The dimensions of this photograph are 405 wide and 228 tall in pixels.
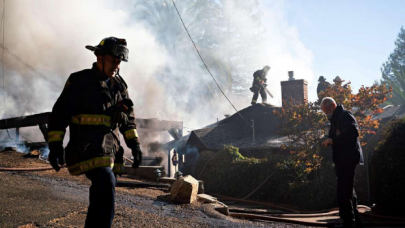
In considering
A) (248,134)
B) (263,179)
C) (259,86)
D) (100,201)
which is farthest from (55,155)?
(259,86)

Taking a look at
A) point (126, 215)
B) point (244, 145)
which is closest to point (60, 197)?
point (126, 215)

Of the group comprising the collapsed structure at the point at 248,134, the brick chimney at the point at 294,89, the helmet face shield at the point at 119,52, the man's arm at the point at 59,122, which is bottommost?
the man's arm at the point at 59,122

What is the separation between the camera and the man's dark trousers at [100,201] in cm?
308

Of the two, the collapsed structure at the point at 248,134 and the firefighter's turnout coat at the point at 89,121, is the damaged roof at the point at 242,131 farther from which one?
the firefighter's turnout coat at the point at 89,121

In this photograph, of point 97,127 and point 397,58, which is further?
point 397,58

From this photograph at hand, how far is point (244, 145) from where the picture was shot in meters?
20.2

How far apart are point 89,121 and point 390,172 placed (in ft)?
20.5

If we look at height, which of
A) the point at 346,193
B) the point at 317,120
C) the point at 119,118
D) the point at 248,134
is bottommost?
the point at 346,193

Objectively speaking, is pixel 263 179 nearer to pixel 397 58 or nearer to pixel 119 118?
pixel 119 118

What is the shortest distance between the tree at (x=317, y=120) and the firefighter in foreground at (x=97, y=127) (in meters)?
8.82

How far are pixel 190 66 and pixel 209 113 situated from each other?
941cm

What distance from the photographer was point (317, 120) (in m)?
12.0

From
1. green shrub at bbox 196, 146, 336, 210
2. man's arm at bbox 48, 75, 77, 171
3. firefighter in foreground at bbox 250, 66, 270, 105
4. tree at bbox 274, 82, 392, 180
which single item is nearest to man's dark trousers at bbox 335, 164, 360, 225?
man's arm at bbox 48, 75, 77, 171

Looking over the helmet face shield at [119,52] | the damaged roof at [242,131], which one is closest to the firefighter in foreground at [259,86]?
the damaged roof at [242,131]
